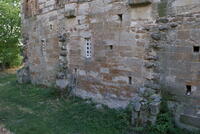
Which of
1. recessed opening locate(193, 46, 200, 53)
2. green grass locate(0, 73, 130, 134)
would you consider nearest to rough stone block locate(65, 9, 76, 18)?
green grass locate(0, 73, 130, 134)

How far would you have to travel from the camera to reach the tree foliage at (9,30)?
16484 mm

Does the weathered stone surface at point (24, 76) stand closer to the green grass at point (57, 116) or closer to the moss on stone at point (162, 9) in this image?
the green grass at point (57, 116)

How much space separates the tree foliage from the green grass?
374 inches

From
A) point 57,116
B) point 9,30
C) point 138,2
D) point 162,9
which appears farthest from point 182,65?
point 9,30

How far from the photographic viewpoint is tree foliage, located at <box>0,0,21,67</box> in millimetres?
16484

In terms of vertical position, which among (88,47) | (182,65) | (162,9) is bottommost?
(182,65)

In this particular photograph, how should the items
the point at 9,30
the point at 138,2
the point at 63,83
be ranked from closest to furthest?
the point at 138,2 < the point at 63,83 < the point at 9,30

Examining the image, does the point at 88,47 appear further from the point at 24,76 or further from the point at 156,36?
the point at 24,76

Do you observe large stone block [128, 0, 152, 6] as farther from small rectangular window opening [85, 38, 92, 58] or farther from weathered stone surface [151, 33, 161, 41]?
small rectangular window opening [85, 38, 92, 58]

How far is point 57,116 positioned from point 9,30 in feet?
42.6

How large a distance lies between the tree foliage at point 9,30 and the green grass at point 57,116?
9487mm

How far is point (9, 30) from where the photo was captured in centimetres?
1716

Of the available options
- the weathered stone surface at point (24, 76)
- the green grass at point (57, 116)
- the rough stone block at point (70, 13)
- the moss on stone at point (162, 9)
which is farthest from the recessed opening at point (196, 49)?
the weathered stone surface at point (24, 76)

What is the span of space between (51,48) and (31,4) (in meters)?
3.24
